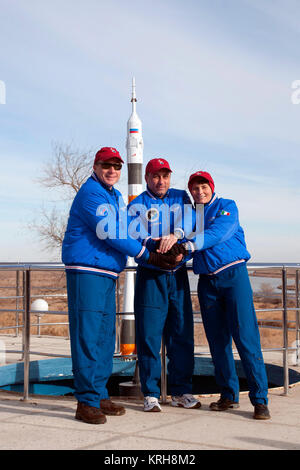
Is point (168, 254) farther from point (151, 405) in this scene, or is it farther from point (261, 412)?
point (261, 412)

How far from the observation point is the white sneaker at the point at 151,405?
4.21m

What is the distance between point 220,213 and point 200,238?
303mm

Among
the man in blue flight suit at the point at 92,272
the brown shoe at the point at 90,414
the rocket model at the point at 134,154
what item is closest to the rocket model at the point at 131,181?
the rocket model at the point at 134,154

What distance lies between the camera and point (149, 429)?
3.68 meters

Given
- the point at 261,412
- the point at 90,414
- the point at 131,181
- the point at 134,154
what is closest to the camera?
the point at 90,414

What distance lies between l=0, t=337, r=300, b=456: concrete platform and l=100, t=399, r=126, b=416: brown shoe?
0.21 ft

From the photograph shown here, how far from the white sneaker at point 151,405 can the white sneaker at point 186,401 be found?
0.22m

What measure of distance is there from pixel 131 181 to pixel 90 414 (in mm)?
5625

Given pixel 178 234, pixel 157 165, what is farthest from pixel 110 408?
pixel 157 165

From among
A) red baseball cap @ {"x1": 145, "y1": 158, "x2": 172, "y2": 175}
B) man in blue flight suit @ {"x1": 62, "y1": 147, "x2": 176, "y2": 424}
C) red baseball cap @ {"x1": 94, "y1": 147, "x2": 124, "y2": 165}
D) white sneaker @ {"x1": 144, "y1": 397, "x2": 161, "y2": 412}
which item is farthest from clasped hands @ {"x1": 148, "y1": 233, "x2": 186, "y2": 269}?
white sneaker @ {"x1": 144, "y1": 397, "x2": 161, "y2": 412}

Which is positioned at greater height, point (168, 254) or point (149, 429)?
point (168, 254)

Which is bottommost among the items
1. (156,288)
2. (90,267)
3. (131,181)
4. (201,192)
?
(156,288)
